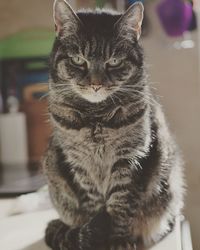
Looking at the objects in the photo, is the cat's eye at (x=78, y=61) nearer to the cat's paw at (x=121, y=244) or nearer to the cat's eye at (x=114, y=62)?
the cat's eye at (x=114, y=62)

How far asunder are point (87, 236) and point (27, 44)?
4.10 feet

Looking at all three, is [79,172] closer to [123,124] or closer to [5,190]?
[123,124]

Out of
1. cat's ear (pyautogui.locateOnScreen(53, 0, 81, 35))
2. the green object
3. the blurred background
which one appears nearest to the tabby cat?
cat's ear (pyautogui.locateOnScreen(53, 0, 81, 35))

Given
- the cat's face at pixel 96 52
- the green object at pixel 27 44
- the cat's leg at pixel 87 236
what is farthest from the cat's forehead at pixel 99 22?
the green object at pixel 27 44

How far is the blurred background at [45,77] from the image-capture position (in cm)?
163

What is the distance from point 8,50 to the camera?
2.22m

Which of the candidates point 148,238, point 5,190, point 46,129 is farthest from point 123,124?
point 46,129

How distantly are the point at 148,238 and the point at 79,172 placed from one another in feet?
0.81

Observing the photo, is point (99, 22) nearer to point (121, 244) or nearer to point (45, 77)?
point (121, 244)

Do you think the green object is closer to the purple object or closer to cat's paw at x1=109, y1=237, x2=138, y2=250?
the purple object

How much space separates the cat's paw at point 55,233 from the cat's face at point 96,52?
345mm

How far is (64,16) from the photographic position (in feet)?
Answer: 3.71

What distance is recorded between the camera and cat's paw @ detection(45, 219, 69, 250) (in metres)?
1.18

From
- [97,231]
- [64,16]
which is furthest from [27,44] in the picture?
[97,231]
